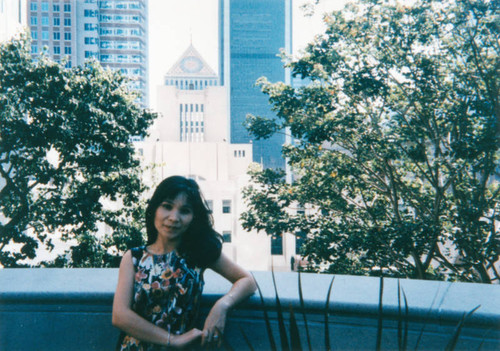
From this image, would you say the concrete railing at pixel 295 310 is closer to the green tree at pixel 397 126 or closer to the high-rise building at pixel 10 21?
the green tree at pixel 397 126

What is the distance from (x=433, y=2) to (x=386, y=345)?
4101mm

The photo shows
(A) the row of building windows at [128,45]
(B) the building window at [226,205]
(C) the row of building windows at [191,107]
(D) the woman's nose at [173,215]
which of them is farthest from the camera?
(C) the row of building windows at [191,107]

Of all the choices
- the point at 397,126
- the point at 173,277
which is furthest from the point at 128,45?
the point at 173,277

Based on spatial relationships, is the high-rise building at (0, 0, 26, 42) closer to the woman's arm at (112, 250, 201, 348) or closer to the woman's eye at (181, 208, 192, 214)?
the woman's eye at (181, 208, 192, 214)

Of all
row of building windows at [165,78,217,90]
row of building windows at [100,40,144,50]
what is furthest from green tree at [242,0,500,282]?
row of building windows at [165,78,217,90]

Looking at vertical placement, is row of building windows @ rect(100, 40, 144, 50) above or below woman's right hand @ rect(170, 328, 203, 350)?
above

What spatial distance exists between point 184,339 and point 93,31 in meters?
20.8

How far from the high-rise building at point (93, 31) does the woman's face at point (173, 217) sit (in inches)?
208

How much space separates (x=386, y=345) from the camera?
3.02 ft

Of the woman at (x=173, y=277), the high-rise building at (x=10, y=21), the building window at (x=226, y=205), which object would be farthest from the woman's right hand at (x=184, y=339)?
the building window at (x=226, y=205)

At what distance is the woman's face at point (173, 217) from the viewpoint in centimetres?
104

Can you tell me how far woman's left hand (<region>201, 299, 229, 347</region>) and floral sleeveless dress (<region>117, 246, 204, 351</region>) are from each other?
10 cm

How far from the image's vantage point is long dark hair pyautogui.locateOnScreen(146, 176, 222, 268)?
40.8 inches

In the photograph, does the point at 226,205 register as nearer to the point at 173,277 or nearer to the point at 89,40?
the point at 89,40
